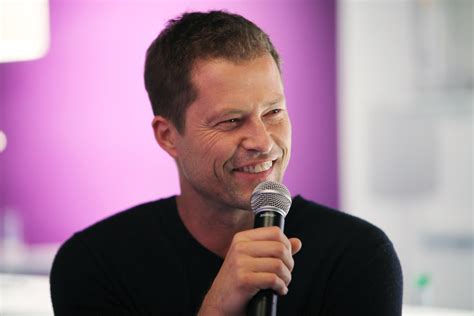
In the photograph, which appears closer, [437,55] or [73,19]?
[437,55]

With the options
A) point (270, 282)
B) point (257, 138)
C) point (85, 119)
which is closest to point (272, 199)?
point (270, 282)

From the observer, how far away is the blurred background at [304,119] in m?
3.80

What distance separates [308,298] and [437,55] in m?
2.73

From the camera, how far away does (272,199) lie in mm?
1165

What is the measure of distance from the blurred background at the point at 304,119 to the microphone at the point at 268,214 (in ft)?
8.97

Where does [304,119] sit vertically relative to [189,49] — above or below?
above

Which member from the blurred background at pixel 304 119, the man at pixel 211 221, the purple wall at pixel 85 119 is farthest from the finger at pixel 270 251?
the purple wall at pixel 85 119

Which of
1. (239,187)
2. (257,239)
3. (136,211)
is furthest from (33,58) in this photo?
(257,239)

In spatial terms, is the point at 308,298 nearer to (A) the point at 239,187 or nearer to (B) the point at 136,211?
(A) the point at 239,187

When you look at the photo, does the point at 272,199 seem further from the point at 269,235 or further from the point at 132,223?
the point at 132,223

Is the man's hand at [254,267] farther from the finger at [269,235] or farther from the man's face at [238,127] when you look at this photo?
the man's face at [238,127]

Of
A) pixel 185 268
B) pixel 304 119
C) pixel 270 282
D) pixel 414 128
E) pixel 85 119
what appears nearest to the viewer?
pixel 270 282

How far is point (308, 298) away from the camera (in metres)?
1.49

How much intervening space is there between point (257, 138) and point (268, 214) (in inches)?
13.2
